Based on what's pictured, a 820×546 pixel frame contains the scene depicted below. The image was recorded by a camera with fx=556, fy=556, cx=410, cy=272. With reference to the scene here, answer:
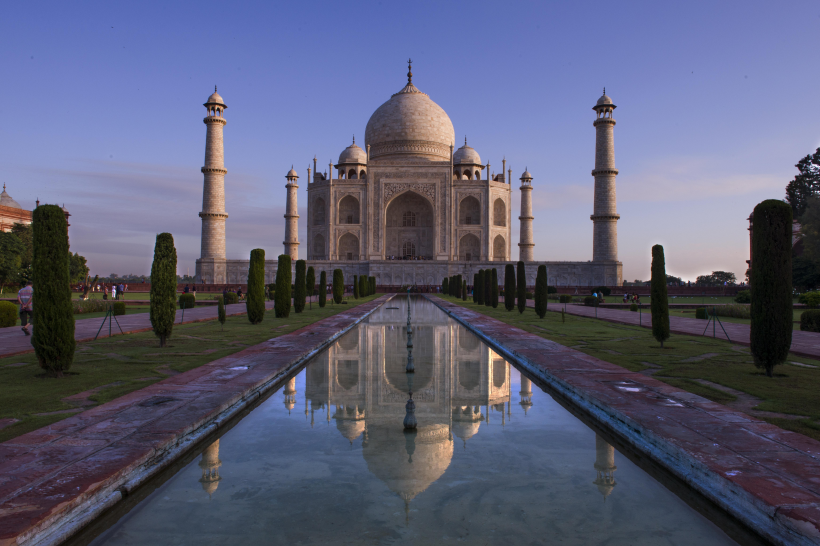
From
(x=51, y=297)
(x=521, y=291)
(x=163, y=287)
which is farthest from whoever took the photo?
(x=521, y=291)

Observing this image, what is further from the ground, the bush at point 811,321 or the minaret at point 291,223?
the minaret at point 291,223

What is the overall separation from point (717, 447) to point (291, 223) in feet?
126

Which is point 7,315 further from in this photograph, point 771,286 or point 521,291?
point 771,286

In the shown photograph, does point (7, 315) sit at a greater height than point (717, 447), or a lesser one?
greater

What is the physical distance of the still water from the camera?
2.32m

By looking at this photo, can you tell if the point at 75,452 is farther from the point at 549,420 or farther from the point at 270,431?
the point at 549,420

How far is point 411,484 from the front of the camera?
9.36 feet

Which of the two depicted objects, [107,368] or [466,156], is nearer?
[107,368]

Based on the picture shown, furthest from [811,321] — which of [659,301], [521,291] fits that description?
[521,291]

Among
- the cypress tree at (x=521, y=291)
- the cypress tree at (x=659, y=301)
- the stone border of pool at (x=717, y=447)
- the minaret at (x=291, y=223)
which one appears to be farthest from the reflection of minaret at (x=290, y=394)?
the minaret at (x=291, y=223)

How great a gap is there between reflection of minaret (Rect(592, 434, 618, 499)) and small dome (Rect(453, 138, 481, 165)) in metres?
40.6

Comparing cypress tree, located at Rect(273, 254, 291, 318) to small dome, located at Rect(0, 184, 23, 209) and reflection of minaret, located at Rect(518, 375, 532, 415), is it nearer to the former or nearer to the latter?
reflection of minaret, located at Rect(518, 375, 532, 415)

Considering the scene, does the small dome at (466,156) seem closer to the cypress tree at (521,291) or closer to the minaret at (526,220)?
the minaret at (526,220)

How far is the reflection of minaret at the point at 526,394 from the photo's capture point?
462 cm
